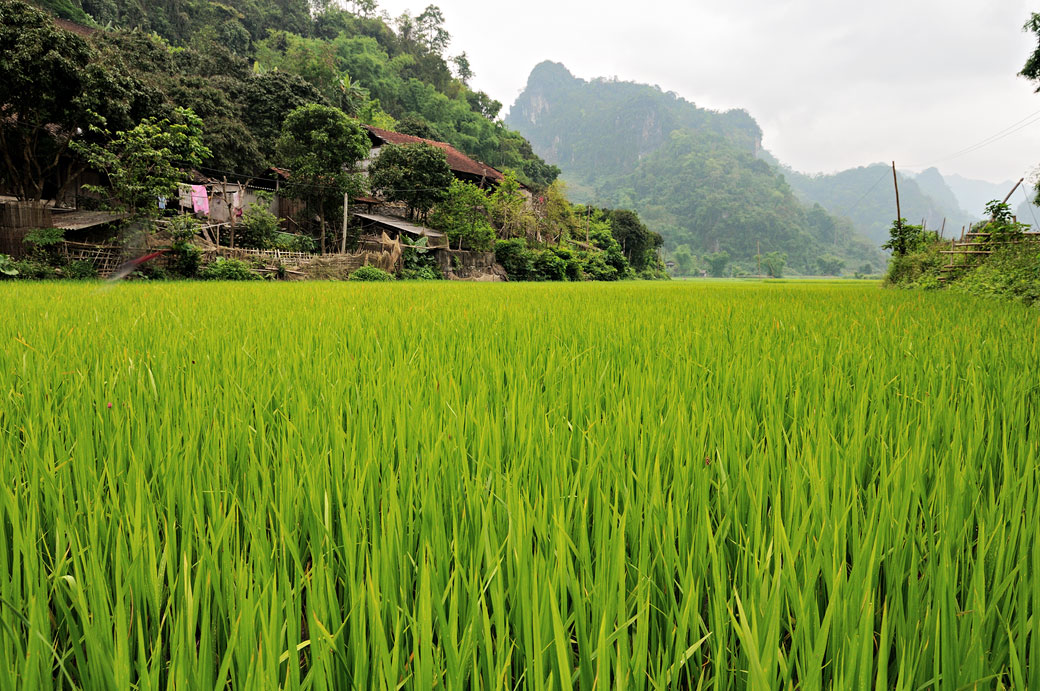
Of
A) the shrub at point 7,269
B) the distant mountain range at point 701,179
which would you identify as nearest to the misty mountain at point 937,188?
the distant mountain range at point 701,179

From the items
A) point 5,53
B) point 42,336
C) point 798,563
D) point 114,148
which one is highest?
point 5,53

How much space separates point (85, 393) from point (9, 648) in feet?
3.30

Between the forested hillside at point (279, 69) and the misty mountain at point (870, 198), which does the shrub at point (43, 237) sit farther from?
the misty mountain at point (870, 198)

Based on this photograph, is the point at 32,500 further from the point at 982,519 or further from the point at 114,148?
the point at 114,148

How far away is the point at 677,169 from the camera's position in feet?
342

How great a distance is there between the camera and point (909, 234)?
49.7ft

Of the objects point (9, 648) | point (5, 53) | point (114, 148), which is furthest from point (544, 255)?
point (9, 648)

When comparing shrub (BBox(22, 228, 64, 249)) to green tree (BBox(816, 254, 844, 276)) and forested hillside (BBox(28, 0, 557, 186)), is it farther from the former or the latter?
green tree (BBox(816, 254, 844, 276))

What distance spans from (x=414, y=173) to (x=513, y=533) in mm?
24320

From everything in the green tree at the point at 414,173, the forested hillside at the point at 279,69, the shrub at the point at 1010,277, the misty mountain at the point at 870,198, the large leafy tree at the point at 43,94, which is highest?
the misty mountain at the point at 870,198

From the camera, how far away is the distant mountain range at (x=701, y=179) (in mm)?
87812

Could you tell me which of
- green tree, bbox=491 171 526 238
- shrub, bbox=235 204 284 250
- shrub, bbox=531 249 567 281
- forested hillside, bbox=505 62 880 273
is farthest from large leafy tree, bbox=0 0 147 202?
forested hillside, bbox=505 62 880 273

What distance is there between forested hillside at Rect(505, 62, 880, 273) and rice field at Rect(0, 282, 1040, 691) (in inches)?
3354

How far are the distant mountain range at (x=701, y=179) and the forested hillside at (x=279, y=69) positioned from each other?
50.9 m
